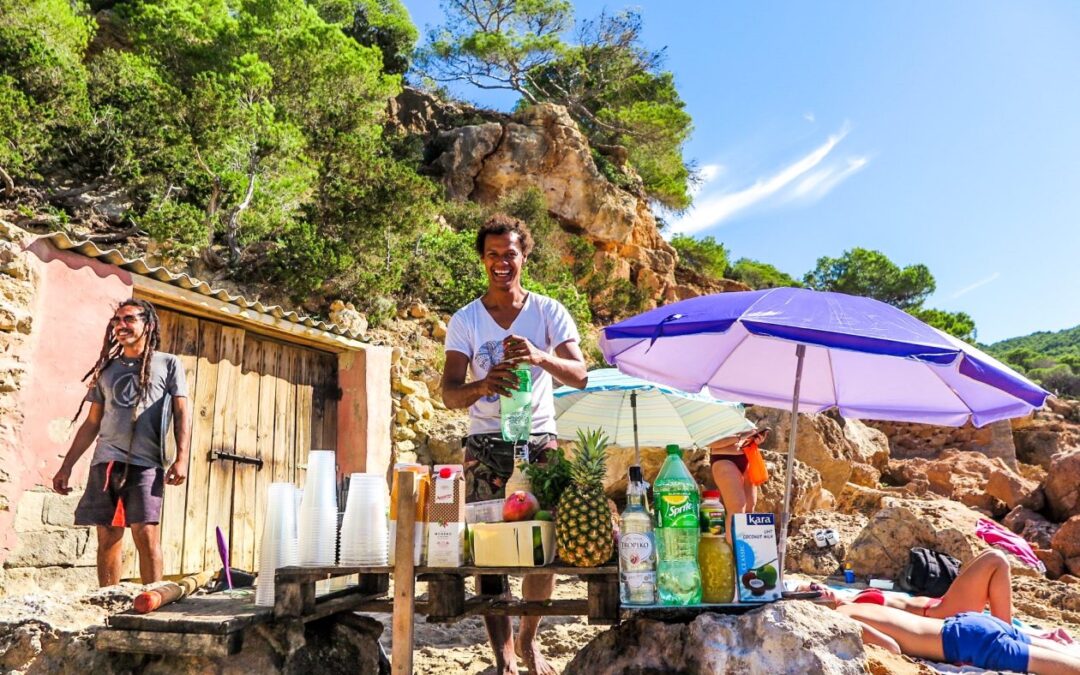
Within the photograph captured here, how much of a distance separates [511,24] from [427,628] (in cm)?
2389

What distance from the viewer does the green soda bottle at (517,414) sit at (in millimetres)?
2656

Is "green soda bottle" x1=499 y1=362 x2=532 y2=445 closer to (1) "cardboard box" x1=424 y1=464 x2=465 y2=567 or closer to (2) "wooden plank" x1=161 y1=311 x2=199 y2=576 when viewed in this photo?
(1) "cardboard box" x1=424 y1=464 x2=465 y2=567

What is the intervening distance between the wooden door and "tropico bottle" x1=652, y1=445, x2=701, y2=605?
3.63m

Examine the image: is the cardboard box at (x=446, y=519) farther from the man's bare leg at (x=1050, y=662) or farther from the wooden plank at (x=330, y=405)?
the wooden plank at (x=330, y=405)

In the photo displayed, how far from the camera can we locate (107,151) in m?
10.6

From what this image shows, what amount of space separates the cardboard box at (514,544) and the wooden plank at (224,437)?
13.0 feet

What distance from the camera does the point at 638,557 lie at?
6.89ft

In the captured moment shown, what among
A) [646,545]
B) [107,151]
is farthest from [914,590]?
[107,151]

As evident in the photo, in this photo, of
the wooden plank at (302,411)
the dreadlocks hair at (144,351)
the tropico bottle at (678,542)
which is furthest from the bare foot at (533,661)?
the wooden plank at (302,411)

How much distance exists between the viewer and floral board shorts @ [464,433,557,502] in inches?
113

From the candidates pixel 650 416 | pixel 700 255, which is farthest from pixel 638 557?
pixel 700 255

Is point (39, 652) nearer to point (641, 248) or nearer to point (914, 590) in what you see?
point (914, 590)

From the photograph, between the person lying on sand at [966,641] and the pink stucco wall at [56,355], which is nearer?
the person lying on sand at [966,641]

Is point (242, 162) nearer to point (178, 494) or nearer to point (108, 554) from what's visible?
point (178, 494)
